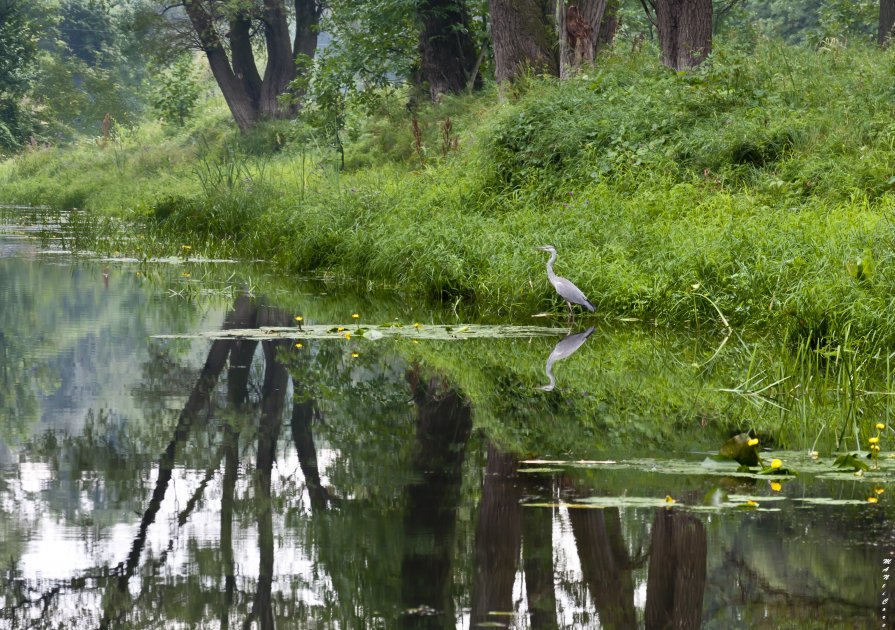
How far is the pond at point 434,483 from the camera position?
3.32m

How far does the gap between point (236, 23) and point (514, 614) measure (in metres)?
29.5

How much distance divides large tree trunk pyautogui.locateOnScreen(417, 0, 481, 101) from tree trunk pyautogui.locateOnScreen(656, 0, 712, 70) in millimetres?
6486

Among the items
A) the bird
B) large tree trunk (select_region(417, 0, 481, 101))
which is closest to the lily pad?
the bird

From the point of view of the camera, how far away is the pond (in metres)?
3.32

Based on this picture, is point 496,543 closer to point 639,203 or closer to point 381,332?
point 381,332

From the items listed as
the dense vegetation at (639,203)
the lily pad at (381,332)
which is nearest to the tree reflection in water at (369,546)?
the lily pad at (381,332)

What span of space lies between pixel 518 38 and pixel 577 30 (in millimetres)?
1283

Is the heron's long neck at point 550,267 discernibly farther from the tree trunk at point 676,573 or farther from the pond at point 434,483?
the tree trunk at point 676,573

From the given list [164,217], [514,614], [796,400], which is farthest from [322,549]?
[164,217]

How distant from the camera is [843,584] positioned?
340 centimetres

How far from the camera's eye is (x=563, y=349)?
305 inches

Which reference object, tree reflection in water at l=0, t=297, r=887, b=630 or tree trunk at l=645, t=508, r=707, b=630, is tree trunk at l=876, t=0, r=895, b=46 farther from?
tree trunk at l=645, t=508, r=707, b=630

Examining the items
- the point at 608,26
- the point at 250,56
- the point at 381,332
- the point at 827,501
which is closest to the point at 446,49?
the point at 608,26

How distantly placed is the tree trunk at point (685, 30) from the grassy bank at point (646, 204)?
1.37ft
